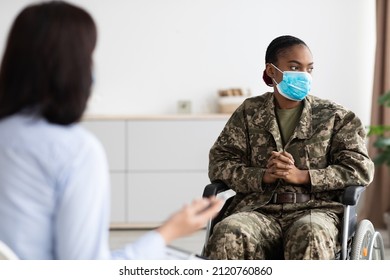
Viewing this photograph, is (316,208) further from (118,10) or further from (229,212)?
(118,10)

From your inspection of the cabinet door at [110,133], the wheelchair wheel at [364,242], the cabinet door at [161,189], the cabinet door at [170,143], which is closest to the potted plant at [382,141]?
the cabinet door at [170,143]

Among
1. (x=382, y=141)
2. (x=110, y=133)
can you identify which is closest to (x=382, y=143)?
(x=382, y=141)

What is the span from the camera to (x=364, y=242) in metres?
2.20

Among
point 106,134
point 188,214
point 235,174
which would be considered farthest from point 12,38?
point 106,134

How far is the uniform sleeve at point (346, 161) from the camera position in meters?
2.16

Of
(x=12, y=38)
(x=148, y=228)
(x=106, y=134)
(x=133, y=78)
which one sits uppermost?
(x=12, y=38)

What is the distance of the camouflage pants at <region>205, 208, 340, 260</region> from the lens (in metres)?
2.08

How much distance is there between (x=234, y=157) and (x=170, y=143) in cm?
225

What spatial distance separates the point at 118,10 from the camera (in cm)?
411

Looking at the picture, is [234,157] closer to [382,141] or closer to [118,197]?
[382,141]

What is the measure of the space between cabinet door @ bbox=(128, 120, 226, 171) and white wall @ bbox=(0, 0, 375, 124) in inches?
8.4

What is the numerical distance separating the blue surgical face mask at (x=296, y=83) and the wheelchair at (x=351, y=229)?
0.28 meters

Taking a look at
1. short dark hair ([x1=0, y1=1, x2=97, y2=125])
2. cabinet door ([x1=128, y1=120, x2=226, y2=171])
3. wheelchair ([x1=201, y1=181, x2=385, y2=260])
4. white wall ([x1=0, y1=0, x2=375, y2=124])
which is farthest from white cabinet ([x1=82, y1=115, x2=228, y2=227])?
short dark hair ([x1=0, y1=1, x2=97, y2=125])
